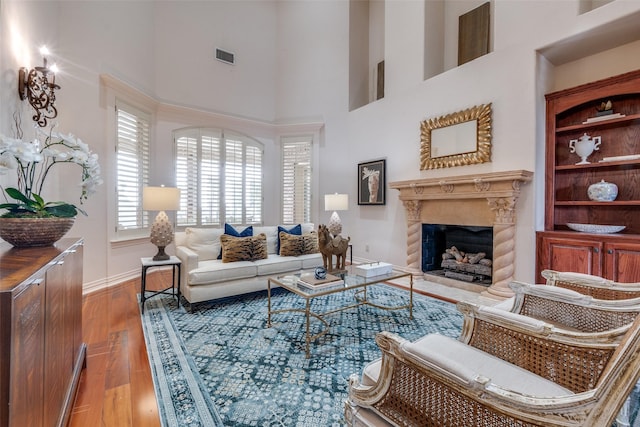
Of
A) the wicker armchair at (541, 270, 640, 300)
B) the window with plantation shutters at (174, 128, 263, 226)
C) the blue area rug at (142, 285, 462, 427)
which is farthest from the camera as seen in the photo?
the window with plantation shutters at (174, 128, 263, 226)

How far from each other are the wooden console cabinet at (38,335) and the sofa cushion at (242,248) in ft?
A: 5.50

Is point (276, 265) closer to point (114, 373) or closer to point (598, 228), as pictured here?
point (114, 373)

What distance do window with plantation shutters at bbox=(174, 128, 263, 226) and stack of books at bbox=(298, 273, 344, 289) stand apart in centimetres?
346

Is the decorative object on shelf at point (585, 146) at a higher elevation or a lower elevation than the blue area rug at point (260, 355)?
higher

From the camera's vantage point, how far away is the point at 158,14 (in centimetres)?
477

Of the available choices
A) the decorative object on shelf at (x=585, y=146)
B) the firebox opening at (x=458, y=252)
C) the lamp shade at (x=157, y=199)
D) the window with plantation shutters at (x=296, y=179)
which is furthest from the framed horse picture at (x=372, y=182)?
the lamp shade at (x=157, y=199)

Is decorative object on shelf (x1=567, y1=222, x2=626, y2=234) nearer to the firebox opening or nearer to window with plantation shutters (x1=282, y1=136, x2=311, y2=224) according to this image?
the firebox opening

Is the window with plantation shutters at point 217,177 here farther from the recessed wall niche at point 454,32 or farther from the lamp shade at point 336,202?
the recessed wall niche at point 454,32

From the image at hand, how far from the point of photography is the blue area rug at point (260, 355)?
1614 millimetres

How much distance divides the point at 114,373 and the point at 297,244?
7.56 feet

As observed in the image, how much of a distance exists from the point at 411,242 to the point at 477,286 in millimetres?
1078

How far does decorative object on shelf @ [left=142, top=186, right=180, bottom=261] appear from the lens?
3.24 meters

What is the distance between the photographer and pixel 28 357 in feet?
3.10

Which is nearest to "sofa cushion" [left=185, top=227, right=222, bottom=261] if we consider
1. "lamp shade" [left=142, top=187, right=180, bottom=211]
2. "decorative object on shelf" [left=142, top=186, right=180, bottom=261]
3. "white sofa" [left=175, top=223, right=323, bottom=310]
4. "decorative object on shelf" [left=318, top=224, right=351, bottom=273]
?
"white sofa" [left=175, top=223, right=323, bottom=310]
